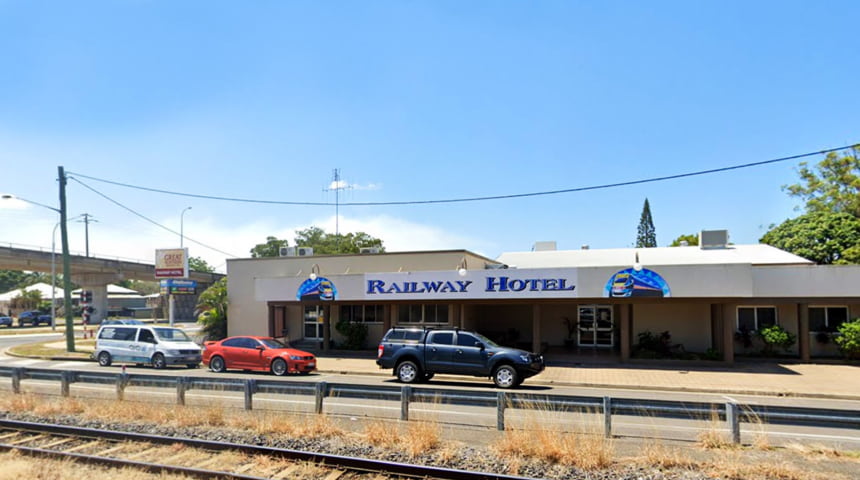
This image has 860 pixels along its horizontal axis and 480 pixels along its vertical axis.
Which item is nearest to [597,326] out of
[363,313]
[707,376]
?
[707,376]

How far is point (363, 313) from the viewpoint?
2961 centimetres

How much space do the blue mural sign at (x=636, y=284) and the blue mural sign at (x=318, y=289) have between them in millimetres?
11896

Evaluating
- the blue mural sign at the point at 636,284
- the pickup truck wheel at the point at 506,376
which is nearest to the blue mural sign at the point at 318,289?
the pickup truck wheel at the point at 506,376

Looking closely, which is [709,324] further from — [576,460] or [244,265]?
[244,265]

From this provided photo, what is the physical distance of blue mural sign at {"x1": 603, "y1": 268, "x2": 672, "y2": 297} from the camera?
2244 cm

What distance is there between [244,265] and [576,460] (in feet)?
88.8

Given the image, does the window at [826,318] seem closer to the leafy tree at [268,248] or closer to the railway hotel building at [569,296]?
the railway hotel building at [569,296]

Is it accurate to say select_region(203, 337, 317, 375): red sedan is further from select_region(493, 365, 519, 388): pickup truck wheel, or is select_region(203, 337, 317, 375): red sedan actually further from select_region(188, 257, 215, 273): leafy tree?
select_region(188, 257, 215, 273): leafy tree

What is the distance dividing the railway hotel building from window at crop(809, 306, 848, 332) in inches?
1.7

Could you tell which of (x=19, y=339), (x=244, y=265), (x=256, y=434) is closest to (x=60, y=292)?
(x=19, y=339)

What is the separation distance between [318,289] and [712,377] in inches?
641

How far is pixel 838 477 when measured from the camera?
26.1 ft

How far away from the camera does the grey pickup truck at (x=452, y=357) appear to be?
57.0 feet

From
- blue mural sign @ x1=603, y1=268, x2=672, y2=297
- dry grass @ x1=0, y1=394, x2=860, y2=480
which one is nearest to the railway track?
dry grass @ x1=0, y1=394, x2=860, y2=480
